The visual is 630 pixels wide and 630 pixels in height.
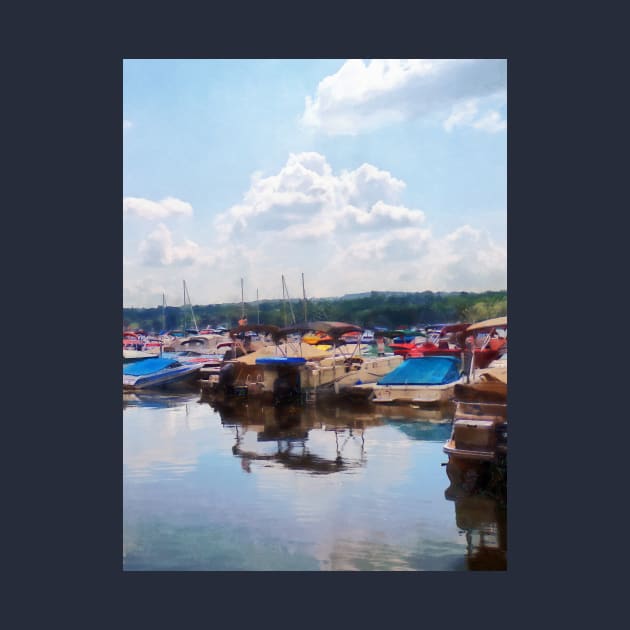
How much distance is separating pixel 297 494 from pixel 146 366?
1.82 m

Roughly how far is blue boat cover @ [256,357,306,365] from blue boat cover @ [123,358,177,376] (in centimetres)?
83

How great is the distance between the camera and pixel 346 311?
6770 millimetres

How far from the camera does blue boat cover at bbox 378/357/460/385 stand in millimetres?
6652

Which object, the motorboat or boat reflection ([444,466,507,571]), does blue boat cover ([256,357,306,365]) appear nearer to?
the motorboat

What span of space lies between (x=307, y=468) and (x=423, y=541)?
119 cm

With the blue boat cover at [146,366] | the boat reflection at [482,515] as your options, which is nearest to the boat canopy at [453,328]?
the boat reflection at [482,515]

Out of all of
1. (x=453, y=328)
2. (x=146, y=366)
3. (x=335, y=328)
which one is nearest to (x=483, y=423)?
(x=453, y=328)

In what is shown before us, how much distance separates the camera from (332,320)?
6.77m

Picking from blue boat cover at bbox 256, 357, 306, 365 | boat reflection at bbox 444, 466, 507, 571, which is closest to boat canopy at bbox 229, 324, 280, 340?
blue boat cover at bbox 256, 357, 306, 365

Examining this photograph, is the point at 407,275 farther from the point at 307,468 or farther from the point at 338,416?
the point at 307,468

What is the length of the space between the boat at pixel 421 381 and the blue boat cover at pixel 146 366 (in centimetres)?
196

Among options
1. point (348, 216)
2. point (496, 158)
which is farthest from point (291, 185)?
point (496, 158)

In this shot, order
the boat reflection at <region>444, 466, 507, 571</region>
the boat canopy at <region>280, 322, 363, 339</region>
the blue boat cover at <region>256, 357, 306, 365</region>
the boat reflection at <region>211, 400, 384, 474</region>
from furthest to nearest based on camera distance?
1. the blue boat cover at <region>256, 357, 306, 365</region>
2. the boat canopy at <region>280, 322, 363, 339</region>
3. the boat reflection at <region>211, 400, 384, 474</region>
4. the boat reflection at <region>444, 466, 507, 571</region>

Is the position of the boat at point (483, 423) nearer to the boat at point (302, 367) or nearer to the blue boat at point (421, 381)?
the blue boat at point (421, 381)
